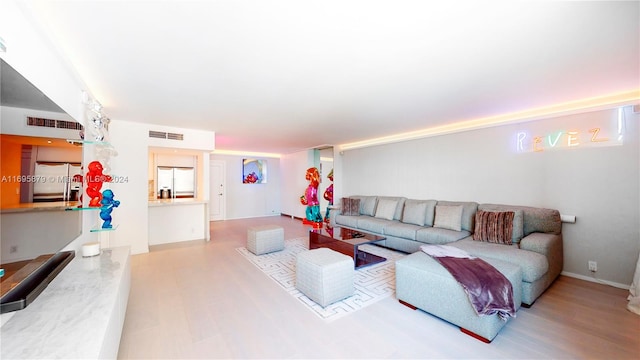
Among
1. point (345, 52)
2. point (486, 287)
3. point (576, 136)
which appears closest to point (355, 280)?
point (486, 287)

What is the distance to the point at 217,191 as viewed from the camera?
7.96 metres

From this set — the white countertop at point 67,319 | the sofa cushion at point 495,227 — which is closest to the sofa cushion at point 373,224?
the sofa cushion at point 495,227

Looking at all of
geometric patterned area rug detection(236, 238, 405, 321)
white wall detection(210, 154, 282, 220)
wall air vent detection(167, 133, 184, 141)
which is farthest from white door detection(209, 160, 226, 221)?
geometric patterned area rug detection(236, 238, 405, 321)

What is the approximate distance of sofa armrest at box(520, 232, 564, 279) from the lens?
9.30ft

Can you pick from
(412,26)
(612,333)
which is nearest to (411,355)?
(612,333)

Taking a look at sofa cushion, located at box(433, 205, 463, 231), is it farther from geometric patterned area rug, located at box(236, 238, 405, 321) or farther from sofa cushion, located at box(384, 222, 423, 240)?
geometric patterned area rug, located at box(236, 238, 405, 321)

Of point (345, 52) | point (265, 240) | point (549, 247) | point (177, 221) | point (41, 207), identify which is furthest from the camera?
point (177, 221)

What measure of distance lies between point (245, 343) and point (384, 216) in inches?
154

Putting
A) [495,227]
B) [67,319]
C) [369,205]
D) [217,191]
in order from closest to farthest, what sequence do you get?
1. [67,319]
2. [495,227]
3. [369,205]
4. [217,191]

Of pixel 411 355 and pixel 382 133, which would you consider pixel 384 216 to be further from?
pixel 411 355

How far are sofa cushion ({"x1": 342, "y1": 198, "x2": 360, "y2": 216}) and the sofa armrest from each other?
338 centimetres

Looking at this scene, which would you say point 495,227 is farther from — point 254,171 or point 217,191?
point 217,191

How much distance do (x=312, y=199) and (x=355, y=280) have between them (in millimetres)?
4215

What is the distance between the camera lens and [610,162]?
3043 mm
